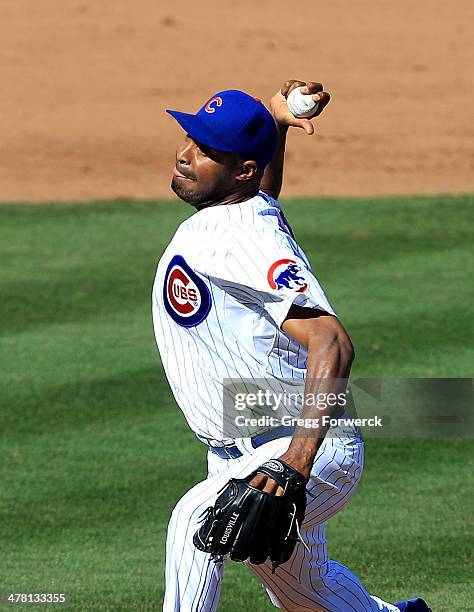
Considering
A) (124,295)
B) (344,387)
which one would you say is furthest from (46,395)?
(344,387)

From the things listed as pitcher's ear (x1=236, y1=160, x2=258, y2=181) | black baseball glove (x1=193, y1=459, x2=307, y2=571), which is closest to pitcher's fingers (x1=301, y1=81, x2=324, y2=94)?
pitcher's ear (x1=236, y1=160, x2=258, y2=181)

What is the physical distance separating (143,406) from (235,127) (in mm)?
3696

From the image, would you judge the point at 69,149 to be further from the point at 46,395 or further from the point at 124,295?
the point at 46,395

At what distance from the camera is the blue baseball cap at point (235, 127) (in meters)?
4.04

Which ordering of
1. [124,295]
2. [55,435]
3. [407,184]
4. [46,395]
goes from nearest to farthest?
1. [55,435]
2. [46,395]
3. [124,295]
4. [407,184]

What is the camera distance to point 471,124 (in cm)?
1625

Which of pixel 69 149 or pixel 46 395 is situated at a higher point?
pixel 46 395

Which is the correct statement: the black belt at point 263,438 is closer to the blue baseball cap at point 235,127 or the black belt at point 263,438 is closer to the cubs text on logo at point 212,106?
the blue baseball cap at point 235,127

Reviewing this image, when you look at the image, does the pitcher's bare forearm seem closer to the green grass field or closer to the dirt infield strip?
the green grass field

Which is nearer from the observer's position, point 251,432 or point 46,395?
point 251,432

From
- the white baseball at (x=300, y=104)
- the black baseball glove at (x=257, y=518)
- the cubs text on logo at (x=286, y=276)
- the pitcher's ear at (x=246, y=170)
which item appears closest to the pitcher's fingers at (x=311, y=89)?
the white baseball at (x=300, y=104)

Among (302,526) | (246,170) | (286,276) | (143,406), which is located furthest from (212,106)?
(143,406)

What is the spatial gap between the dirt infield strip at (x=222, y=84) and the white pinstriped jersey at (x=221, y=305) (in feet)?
32.2

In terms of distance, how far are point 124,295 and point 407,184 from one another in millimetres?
5312
